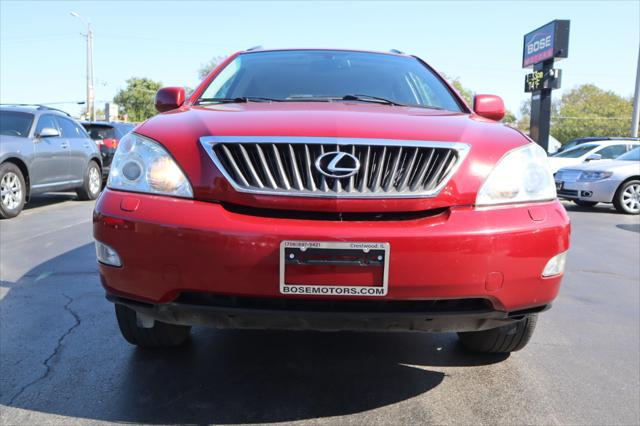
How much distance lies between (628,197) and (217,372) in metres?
9.43

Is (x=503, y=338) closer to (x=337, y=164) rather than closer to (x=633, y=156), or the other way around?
(x=337, y=164)

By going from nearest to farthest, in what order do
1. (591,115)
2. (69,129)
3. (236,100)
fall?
1. (236,100)
2. (69,129)
3. (591,115)

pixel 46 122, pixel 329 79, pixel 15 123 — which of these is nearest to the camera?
pixel 329 79

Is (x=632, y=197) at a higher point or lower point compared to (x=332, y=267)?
lower

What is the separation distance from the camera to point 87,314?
336 cm

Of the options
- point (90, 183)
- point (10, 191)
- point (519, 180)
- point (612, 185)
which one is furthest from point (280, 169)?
point (612, 185)

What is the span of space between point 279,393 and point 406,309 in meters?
0.77

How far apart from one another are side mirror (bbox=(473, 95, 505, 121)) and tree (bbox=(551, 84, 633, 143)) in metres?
78.1

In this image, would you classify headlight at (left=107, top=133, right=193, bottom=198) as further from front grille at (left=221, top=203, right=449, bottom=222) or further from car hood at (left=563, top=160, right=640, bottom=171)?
car hood at (left=563, top=160, right=640, bottom=171)

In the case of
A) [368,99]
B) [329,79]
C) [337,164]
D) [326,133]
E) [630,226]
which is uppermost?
[329,79]

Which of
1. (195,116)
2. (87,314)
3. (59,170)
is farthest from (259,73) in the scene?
(59,170)

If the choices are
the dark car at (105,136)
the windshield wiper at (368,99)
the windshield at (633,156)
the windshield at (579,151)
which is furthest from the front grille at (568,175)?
the dark car at (105,136)

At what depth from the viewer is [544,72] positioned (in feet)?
73.3

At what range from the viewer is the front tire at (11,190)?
7070 millimetres
